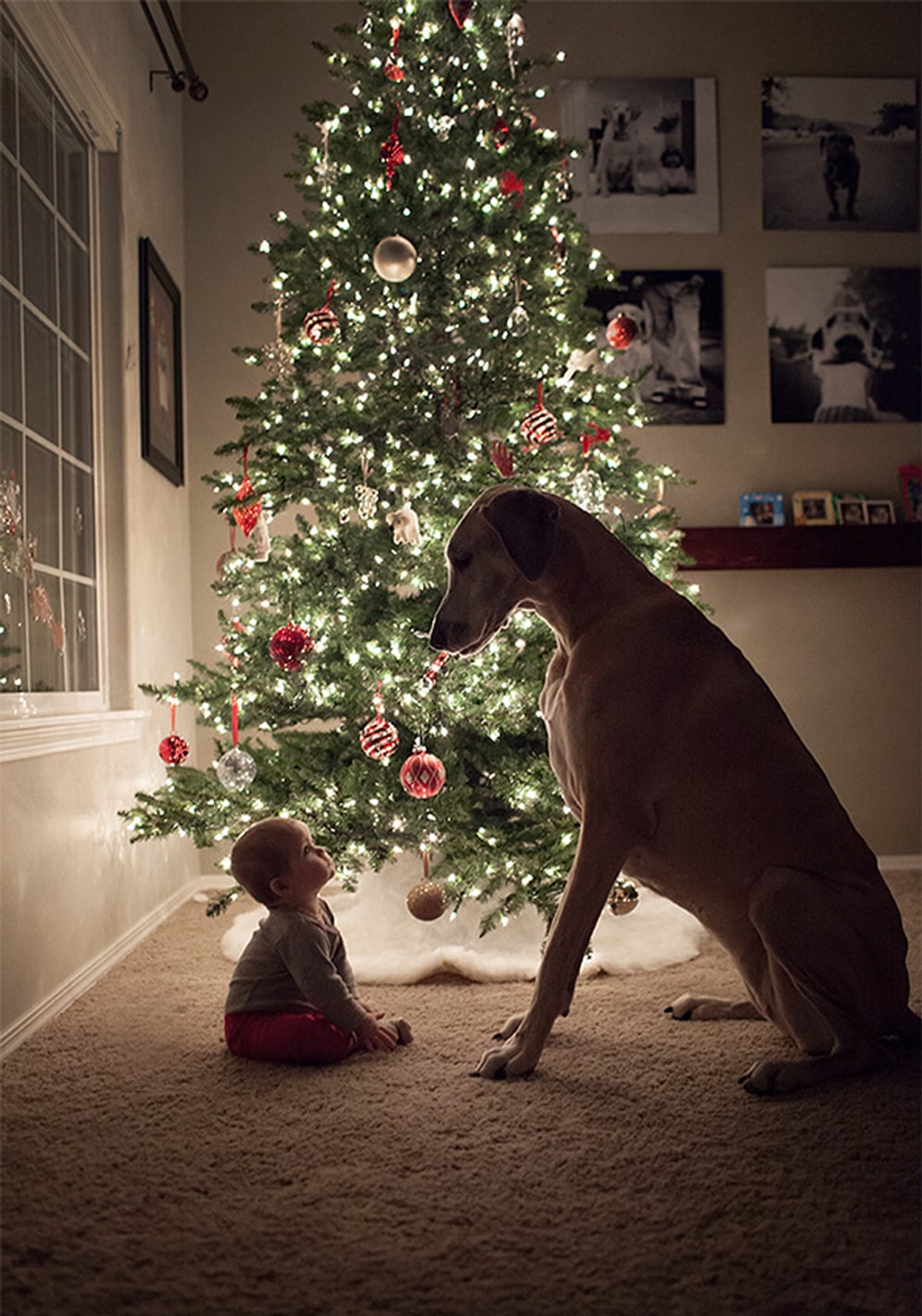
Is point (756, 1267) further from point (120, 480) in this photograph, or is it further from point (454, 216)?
point (120, 480)

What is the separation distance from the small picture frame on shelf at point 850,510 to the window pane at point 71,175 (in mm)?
3189

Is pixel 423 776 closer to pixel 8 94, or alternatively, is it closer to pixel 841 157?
pixel 8 94

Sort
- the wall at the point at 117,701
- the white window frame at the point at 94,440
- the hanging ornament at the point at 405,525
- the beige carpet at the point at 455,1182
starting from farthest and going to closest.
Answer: the hanging ornament at the point at 405,525 < the white window frame at the point at 94,440 < the wall at the point at 117,701 < the beige carpet at the point at 455,1182

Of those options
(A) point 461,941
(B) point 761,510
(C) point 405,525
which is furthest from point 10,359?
(B) point 761,510

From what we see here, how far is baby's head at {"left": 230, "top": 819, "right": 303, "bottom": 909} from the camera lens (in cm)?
227

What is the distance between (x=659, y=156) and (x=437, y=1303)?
4679 millimetres

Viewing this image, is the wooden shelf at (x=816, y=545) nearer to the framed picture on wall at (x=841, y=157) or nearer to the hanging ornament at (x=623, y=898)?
the framed picture on wall at (x=841, y=157)

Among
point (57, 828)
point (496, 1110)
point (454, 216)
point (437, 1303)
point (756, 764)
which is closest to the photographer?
point (437, 1303)

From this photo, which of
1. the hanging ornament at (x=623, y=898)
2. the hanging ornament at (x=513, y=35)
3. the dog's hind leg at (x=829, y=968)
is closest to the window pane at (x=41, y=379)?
the hanging ornament at (x=513, y=35)

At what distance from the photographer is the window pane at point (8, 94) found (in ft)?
8.96

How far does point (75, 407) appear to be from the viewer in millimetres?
3312

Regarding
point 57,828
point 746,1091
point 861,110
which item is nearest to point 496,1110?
point 746,1091

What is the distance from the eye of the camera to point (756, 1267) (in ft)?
4.35

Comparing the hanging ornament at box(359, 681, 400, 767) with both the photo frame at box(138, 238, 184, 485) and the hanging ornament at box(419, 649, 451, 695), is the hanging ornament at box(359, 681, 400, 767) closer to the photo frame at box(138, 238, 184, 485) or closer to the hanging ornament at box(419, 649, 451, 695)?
the hanging ornament at box(419, 649, 451, 695)
